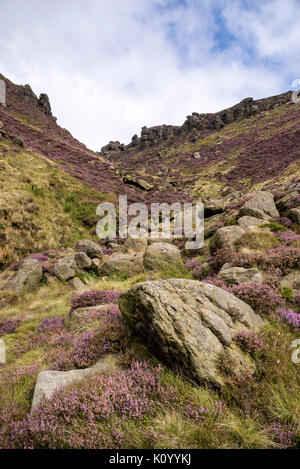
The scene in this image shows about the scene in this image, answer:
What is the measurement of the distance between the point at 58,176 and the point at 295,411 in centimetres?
2931

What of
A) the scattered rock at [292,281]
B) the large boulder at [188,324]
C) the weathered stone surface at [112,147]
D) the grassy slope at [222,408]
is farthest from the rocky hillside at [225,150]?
the grassy slope at [222,408]

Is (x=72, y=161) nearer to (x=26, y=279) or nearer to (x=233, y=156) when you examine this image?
(x=26, y=279)

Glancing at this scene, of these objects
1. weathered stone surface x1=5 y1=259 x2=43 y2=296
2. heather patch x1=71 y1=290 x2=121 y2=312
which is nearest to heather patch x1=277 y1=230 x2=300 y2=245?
heather patch x1=71 y1=290 x2=121 y2=312

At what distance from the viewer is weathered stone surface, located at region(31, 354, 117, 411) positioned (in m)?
3.51

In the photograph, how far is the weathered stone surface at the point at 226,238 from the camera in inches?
369

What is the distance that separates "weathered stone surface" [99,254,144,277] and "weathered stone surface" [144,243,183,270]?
3.72 ft

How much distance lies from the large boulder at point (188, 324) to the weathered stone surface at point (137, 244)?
464 inches

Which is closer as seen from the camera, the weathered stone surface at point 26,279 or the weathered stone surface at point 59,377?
the weathered stone surface at point 59,377

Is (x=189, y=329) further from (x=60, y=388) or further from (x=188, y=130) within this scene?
(x=188, y=130)

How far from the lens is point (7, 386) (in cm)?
425

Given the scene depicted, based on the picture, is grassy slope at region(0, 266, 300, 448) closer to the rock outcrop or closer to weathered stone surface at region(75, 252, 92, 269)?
weathered stone surface at region(75, 252, 92, 269)

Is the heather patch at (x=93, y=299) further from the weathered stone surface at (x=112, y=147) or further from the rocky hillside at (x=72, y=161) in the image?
the weathered stone surface at (x=112, y=147)

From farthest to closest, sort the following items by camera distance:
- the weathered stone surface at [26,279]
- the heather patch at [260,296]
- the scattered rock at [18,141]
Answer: the scattered rock at [18,141] < the weathered stone surface at [26,279] < the heather patch at [260,296]
